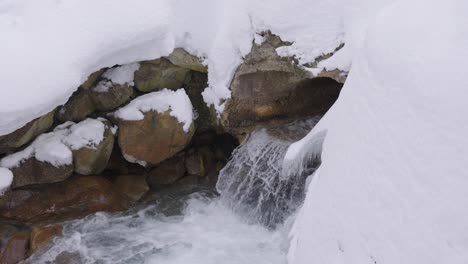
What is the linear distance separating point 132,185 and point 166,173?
1.34 ft

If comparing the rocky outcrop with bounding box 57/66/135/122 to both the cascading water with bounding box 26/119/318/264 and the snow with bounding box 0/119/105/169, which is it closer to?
the snow with bounding box 0/119/105/169

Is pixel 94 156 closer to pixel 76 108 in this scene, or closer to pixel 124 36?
pixel 76 108

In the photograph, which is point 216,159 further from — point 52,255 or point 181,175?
point 52,255

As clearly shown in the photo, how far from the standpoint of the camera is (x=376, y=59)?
2.71 m

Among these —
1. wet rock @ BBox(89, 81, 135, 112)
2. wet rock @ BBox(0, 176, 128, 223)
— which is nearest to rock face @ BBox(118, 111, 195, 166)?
wet rock @ BBox(89, 81, 135, 112)

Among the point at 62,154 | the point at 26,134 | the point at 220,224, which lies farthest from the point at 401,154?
the point at 26,134

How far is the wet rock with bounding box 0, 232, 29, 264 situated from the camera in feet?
13.6

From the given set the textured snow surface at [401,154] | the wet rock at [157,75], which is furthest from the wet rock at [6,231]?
the textured snow surface at [401,154]

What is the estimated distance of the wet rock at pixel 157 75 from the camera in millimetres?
4746

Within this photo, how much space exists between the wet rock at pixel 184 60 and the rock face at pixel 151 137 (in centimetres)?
55

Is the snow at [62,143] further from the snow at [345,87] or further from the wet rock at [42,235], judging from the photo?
the wet rock at [42,235]

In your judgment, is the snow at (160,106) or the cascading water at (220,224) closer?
the cascading water at (220,224)

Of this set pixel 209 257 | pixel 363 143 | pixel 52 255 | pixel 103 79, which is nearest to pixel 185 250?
pixel 209 257

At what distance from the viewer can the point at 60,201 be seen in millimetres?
4621
